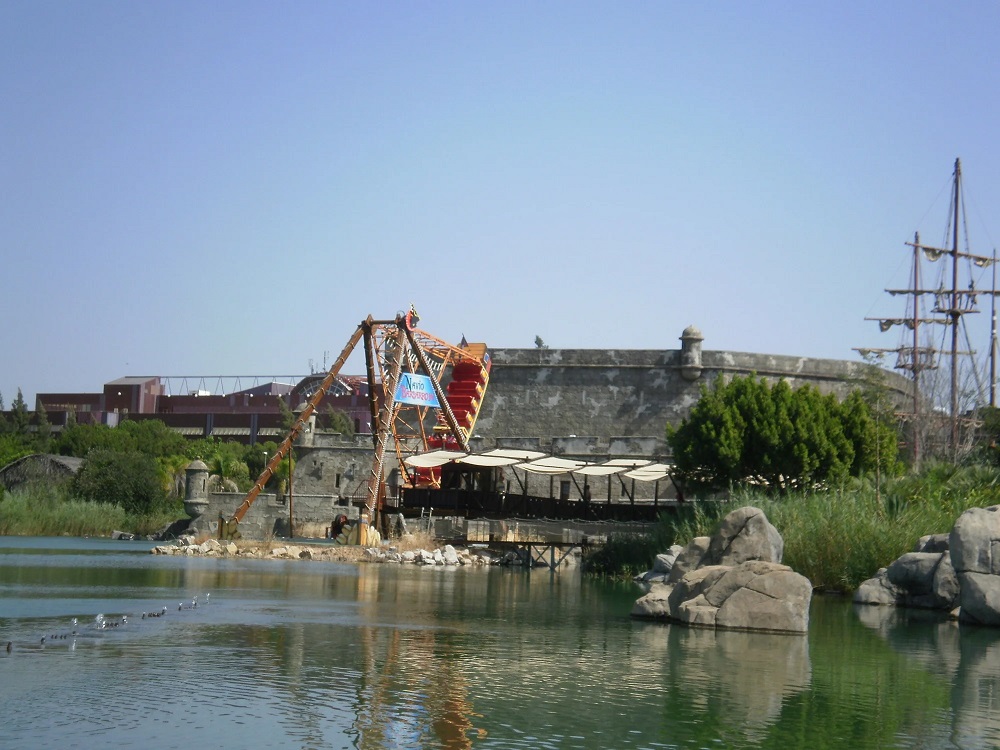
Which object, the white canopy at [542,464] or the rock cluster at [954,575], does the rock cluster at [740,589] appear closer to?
the rock cluster at [954,575]

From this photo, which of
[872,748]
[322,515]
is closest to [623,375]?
[322,515]

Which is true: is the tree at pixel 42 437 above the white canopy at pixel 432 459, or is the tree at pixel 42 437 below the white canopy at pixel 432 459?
above

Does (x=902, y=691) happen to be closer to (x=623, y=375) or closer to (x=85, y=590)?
(x=85, y=590)

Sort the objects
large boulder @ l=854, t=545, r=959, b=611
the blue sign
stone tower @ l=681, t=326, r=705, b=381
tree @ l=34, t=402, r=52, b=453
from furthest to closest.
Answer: tree @ l=34, t=402, r=52, b=453 < stone tower @ l=681, t=326, r=705, b=381 < the blue sign < large boulder @ l=854, t=545, r=959, b=611

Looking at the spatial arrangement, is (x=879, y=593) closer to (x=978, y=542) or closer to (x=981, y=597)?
(x=981, y=597)

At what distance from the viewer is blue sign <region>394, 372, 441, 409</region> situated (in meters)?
44.7

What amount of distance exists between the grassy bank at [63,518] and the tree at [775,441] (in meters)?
19.9

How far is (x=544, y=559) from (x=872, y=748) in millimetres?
22924

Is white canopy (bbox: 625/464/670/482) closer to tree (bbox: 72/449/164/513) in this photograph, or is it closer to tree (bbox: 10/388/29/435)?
tree (bbox: 72/449/164/513)

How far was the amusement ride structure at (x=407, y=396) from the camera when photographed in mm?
38188

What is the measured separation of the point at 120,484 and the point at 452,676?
3598 centimetres

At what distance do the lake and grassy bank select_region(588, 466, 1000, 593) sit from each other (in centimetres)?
377

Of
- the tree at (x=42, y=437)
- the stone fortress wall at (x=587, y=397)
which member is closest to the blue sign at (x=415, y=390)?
the stone fortress wall at (x=587, y=397)

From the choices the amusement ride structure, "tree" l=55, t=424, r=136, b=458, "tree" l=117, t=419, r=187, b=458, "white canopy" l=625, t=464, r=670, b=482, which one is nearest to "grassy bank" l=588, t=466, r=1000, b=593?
"white canopy" l=625, t=464, r=670, b=482
